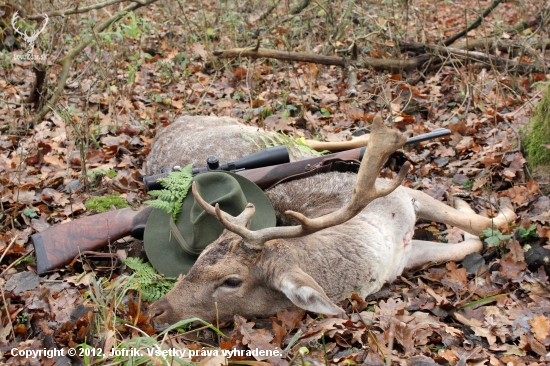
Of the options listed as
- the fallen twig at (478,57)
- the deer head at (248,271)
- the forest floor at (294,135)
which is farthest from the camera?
the fallen twig at (478,57)

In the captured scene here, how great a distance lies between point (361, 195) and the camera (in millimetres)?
3904

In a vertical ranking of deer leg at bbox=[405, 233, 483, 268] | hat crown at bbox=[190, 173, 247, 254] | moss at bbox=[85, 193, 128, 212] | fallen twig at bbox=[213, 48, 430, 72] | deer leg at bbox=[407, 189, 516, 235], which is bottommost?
deer leg at bbox=[405, 233, 483, 268]

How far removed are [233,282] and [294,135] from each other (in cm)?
373

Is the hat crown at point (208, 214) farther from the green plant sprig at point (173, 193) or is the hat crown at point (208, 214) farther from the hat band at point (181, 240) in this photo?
the green plant sprig at point (173, 193)

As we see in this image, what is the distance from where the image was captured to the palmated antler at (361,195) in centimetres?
373

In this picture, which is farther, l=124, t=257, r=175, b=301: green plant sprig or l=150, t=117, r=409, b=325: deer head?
l=124, t=257, r=175, b=301: green plant sprig

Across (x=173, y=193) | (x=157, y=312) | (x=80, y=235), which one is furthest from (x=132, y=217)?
(x=157, y=312)

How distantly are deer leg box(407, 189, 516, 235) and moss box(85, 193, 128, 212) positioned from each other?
2.90m

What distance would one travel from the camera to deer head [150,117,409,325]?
12.9 feet

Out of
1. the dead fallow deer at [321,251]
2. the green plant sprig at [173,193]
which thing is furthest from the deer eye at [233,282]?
the green plant sprig at [173,193]

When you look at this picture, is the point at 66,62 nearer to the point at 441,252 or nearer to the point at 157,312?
the point at 157,312

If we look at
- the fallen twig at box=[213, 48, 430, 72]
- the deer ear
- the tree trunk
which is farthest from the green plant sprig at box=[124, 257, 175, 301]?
the fallen twig at box=[213, 48, 430, 72]

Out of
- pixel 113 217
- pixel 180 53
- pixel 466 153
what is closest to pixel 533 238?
pixel 466 153

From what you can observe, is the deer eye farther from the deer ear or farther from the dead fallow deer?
the deer ear
